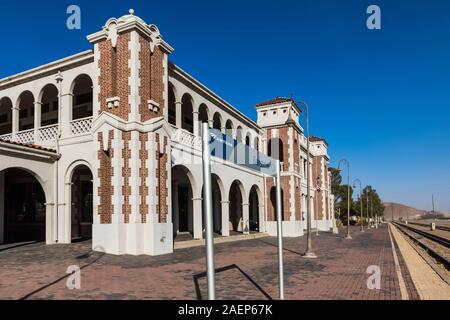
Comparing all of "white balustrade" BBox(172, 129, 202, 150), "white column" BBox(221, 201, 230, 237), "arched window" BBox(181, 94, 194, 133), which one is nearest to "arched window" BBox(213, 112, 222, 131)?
"arched window" BBox(181, 94, 194, 133)

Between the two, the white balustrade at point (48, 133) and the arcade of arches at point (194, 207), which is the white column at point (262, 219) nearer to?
the arcade of arches at point (194, 207)

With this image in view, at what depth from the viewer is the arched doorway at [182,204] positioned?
21375 mm

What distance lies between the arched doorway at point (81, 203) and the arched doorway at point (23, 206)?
210cm

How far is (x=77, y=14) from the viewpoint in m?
13.1

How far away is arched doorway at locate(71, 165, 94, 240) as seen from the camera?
58.9 ft

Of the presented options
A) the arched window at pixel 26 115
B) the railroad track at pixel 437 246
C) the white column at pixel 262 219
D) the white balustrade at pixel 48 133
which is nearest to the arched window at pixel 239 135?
the white column at pixel 262 219

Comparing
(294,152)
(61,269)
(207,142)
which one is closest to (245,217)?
(294,152)

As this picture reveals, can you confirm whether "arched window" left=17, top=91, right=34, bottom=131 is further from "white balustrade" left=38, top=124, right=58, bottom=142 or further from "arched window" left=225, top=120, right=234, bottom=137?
"arched window" left=225, top=120, right=234, bottom=137

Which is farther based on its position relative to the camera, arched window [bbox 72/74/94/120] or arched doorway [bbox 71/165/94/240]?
arched window [bbox 72/74/94/120]

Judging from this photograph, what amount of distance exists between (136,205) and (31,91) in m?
8.99

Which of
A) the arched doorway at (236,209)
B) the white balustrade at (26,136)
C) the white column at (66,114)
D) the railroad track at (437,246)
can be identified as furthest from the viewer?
the arched doorway at (236,209)

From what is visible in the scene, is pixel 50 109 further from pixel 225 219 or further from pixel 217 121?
pixel 225 219

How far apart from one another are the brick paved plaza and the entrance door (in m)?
8.92

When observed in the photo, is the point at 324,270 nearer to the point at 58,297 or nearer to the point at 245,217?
the point at 58,297
